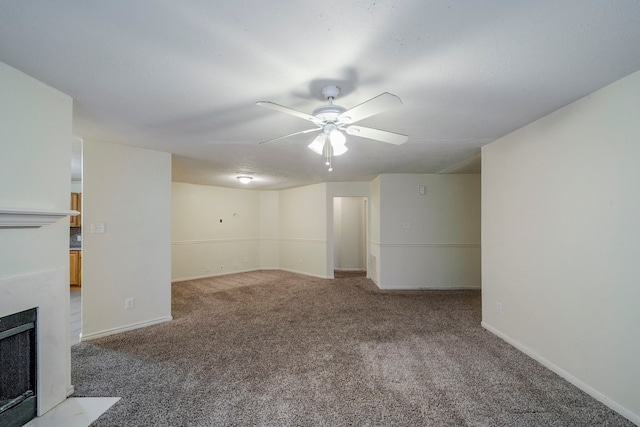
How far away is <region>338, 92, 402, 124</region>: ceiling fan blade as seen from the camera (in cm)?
156

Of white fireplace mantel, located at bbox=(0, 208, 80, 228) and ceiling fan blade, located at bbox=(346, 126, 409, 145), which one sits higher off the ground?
ceiling fan blade, located at bbox=(346, 126, 409, 145)

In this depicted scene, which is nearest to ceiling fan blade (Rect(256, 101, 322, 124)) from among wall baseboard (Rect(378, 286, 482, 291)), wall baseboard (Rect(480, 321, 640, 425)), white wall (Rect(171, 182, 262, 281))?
wall baseboard (Rect(480, 321, 640, 425))

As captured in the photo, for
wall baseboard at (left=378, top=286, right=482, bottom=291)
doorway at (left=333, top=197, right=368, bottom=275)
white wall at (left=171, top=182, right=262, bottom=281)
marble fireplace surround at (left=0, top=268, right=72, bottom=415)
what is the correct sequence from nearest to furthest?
marble fireplace surround at (left=0, top=268, right=72, bottom=415), wall baseboard at (left=378, top=286, right=482, bottom=291), white wall at (left=171, top=182, right=262, bottom=281), doorway at (left=333, top=197, right=368, bottom=275)

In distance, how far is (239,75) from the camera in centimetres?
177

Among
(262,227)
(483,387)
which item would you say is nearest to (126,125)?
(483,387)

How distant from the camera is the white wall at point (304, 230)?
652 cm

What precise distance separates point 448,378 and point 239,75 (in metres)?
2.71

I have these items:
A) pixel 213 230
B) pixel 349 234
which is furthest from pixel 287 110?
pixel 349 234

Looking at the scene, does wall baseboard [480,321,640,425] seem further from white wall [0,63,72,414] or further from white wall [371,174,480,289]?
white wall [0,63,72,414]

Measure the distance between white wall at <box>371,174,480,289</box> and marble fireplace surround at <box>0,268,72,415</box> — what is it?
4490 millimetres

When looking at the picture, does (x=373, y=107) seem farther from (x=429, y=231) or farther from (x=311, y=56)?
(x=429, y=231)

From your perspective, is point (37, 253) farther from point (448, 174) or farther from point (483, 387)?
point (448, 174)

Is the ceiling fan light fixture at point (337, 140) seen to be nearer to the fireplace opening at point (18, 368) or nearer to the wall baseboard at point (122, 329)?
the fireplace opening at point (18, 368)

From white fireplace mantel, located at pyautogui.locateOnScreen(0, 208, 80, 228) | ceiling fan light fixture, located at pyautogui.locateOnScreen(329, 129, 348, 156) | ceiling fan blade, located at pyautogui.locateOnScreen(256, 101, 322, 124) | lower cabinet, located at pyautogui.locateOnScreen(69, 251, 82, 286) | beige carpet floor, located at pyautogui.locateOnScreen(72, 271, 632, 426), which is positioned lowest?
beige carpet floor, located at pyautogui.locateOnScreen(72, 271, 632, 426)
